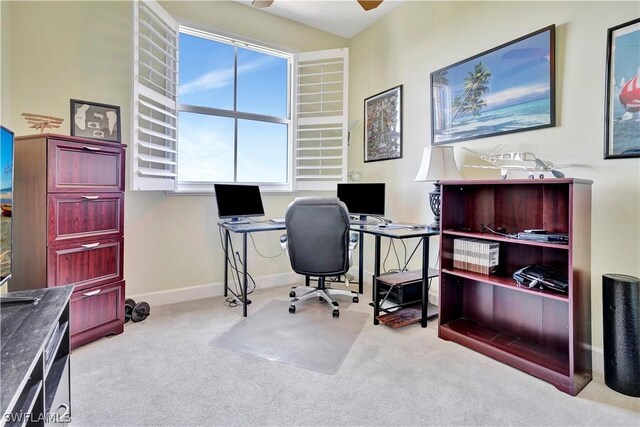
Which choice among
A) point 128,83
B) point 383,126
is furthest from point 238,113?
point 383,126

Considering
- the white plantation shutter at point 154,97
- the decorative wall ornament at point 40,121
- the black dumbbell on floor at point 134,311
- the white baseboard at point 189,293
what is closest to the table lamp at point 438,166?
the white baseboard at point 189,293

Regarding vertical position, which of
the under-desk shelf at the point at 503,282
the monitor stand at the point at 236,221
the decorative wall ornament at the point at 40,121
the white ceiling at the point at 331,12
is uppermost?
the white ceiling at the point at 331,12

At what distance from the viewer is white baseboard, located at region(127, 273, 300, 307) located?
9.89 feet

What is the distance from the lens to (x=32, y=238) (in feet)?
6.61

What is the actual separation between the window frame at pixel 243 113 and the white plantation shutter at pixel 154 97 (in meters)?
0.14

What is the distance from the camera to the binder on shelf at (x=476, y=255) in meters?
2.25

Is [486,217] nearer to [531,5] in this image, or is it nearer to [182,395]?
[531,5]

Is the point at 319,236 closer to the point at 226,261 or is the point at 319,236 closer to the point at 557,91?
the point at 226,261

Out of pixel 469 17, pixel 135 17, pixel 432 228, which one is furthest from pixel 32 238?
pixel 469 17

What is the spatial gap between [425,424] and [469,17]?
3.03m

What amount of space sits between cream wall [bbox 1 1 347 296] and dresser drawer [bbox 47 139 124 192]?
0.55 metres

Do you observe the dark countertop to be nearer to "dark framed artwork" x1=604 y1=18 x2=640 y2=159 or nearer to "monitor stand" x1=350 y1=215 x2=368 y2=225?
"monitor stand" x1=350 y1=215 x2=368 y2=225

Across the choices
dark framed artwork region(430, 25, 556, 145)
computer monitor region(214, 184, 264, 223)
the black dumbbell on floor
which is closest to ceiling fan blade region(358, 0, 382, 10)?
dark framed artwork region(430, 25, 556, 145)

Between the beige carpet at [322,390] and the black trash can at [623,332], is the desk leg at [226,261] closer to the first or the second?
the beige carpet at [322,390]
